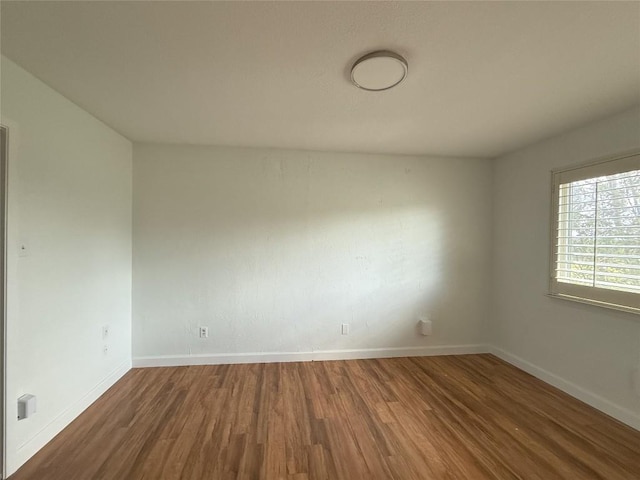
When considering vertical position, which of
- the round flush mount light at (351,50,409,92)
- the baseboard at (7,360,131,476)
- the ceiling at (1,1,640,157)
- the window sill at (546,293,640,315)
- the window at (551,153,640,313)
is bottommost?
the baseboard at (7,360,131,476)

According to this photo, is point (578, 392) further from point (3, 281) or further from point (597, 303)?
point (3, 281)

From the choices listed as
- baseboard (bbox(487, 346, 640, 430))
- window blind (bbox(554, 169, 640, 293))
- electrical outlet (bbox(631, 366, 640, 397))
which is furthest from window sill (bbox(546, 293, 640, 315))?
baseboard (bbox(487, 346, 640, 430))

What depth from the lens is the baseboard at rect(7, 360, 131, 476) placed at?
154 cm

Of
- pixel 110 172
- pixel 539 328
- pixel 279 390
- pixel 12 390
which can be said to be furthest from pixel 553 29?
pixel 12 390

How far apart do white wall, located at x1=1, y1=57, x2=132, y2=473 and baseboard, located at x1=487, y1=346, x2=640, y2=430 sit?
4.07 metres

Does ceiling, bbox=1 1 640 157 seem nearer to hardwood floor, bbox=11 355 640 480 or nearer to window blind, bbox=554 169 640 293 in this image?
window blind, bbox=554 169 640 293

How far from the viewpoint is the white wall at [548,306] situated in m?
1.99

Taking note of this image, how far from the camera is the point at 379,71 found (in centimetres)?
148

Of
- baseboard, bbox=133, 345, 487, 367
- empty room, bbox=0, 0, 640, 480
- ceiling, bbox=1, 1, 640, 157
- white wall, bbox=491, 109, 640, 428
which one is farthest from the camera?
baseboard, bbox=133, 345, 487, 367

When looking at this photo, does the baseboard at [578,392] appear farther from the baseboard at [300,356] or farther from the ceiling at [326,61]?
the ceiling at [326,61]

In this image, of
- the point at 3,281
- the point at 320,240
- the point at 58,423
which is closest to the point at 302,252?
the point at 320,240

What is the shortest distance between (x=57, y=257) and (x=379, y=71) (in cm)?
244

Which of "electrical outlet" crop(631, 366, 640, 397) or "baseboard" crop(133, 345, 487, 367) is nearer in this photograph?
"electrical outlet" crop(631, 366, 640, 397)

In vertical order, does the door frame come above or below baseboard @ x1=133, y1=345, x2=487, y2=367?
above
